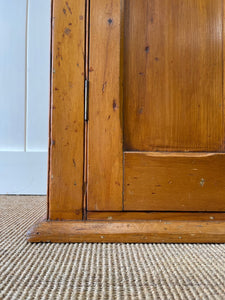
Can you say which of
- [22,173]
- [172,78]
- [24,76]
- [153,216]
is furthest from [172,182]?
[24,76]

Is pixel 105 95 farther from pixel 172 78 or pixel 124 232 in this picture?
pixel 124 232

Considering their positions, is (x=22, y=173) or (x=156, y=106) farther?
(x=22, y=173)

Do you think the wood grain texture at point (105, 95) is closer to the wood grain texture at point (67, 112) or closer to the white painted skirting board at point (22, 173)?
the wood grain texture at point (67, 112)

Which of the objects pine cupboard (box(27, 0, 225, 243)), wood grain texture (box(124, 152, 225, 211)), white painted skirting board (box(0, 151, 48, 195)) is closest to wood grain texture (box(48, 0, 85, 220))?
pine cupboard (box(27, 0, 225, 243))

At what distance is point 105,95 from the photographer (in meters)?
0.50

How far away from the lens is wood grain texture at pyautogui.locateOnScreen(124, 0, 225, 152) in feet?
1.68

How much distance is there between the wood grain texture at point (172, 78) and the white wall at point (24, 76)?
679 mm

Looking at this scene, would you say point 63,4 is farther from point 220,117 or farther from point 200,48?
point 220,117

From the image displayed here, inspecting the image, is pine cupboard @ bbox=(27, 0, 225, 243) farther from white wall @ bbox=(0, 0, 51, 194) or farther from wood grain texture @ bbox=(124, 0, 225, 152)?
white wall @ bbox=(0, 0, 51, 194)

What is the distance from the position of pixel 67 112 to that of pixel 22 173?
66cm

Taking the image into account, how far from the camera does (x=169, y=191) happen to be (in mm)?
498

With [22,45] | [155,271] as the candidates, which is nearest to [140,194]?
[155,271]

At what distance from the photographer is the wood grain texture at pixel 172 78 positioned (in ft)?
1.68

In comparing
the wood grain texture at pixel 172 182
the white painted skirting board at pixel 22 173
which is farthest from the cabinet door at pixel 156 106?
the white painted skirting board at pixel 22 173
